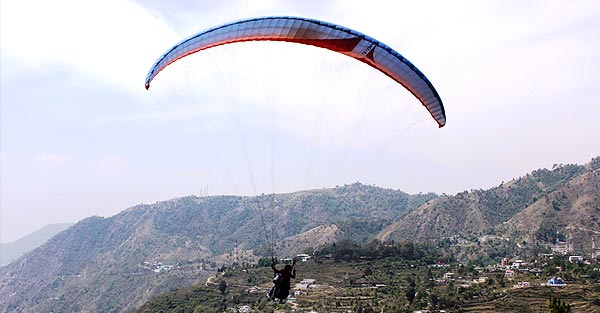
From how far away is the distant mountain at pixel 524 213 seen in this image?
12544cm

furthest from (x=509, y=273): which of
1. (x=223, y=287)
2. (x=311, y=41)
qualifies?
(x=311, y=41)

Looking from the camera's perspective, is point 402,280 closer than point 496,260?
Yes

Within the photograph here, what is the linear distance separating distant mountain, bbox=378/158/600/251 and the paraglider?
4372 inches

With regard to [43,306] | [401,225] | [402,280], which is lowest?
[43,306]

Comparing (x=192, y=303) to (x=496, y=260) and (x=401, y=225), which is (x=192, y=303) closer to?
(x=496, y=260)

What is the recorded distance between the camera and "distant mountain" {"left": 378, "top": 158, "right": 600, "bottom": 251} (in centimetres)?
12544

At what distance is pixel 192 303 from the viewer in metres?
75.3

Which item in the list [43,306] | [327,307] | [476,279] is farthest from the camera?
[43,306]

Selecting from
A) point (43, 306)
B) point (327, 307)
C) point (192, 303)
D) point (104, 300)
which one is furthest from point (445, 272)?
point (43, 306)

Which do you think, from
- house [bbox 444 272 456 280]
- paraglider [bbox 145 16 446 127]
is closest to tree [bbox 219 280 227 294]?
house [bbox 444 272 456 280]

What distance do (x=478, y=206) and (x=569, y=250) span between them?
167ft

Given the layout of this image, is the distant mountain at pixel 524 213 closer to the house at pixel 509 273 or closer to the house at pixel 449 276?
the house at pixel 509 273

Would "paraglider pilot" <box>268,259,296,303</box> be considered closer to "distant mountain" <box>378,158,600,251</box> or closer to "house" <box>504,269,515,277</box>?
"house" <box>504,269,515,277</box>

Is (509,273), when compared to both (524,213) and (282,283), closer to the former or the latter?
(282,283)
